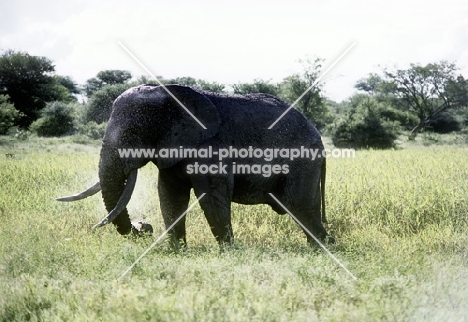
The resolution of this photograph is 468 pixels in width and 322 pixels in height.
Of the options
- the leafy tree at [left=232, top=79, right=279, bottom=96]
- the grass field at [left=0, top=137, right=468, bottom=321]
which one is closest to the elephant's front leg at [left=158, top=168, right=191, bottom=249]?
the grass field at [left=0, top=137, right=468, bottom=321]

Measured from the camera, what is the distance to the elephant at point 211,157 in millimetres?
4871

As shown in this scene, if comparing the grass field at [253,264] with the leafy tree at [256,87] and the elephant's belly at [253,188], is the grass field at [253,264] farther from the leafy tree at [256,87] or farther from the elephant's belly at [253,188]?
the leafy tree at [256,87]

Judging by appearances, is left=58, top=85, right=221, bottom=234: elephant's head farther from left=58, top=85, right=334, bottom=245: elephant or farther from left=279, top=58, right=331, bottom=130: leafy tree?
left=279, top=58, right=331, bottom=130: leafy tree

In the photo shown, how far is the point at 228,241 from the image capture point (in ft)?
17.5

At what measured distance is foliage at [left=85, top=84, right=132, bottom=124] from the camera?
116 ft

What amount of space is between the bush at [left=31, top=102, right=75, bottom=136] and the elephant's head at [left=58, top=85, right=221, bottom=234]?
14.3 metres

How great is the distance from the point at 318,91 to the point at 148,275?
35.7 meters

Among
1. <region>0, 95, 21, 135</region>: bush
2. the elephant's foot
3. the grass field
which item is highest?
<region>0, 95, 21, 135</region>: bush

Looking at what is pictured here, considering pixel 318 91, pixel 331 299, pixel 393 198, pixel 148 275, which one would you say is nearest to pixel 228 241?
pixel 148 275

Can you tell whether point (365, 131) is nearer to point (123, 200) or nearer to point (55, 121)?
point (55, 121)

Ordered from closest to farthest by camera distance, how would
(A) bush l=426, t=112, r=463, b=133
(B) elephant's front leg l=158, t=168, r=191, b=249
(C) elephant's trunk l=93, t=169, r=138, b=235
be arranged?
1. (C) elephant's trunk l=93, t=169, r=138, b=235
2. (B) elephant's front leg l=158, t=168, r=191, b=249
3. (A) bush l=426, t=112, r=463, b=133

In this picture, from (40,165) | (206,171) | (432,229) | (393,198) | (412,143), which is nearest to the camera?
(206,171)

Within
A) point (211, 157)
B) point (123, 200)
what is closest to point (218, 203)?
point (211, 157)

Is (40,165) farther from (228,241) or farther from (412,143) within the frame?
(412,143)
